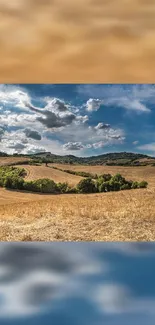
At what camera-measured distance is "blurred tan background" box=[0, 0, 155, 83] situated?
4.63 meters

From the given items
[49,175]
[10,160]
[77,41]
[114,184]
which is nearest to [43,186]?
[49,175]

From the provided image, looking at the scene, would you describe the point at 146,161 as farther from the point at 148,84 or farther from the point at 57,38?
the point at 57,38

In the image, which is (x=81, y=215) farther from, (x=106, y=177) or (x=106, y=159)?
(x=106, y=159)

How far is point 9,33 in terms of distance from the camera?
4.98 meters

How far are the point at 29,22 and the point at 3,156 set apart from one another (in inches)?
67.0

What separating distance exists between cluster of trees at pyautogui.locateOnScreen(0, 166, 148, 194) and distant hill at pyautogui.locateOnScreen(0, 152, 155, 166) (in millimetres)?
199

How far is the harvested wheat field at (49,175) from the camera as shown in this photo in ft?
19.3

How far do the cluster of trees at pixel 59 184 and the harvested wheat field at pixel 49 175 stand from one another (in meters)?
0.05

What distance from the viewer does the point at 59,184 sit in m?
5.93

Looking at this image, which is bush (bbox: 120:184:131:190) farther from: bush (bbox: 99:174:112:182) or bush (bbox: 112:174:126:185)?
bush (bbox: 99:174:112:182)

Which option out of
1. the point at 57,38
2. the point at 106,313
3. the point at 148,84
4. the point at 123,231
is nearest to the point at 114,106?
the point at 148,84

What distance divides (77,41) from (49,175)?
165 centimetres

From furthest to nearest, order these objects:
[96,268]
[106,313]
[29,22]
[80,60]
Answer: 1. [80,60]
2. [96,268]
3. [29,22]
4. [106,313]

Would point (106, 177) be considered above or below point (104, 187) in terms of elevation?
above
